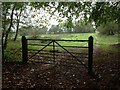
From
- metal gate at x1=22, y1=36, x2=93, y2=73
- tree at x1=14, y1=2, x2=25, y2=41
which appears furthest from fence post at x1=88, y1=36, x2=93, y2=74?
tree at x1=14, y1=2, x2=25, y2=41

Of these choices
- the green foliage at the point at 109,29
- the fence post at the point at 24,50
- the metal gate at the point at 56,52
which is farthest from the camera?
the fence post at the point at 24,50

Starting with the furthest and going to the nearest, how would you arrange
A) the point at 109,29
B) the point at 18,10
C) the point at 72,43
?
1. the point at 18,10
2. the point at 72,43
3. the point at 109,29

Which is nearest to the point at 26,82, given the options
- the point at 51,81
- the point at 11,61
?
the point at 51,81

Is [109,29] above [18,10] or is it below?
below

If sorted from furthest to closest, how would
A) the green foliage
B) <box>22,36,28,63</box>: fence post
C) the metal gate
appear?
<box>22,36,28,63</box>: fence post < the metal gate < the green foliage

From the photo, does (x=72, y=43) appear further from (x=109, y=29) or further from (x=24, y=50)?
(x=24, y=50)

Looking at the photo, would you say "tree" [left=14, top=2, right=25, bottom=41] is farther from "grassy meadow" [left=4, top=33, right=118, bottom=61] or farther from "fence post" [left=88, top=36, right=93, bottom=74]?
"fence post" [left=88, top=36, right=93, bottom=74]

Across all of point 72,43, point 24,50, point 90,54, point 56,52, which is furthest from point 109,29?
point 24,50

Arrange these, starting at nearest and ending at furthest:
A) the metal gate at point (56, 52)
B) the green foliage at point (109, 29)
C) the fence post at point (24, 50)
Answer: the green foliage at point (109, 29) → the metal gate at point (56, 52) → the fence post at point (24, 50)

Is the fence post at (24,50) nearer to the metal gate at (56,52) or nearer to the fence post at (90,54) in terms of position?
the metal gate at (56,52)

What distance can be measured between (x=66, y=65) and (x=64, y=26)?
64 centimetres

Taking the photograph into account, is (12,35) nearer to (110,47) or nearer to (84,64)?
(84,64)

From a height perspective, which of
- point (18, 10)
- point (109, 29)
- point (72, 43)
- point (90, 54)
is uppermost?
point (18, 10)

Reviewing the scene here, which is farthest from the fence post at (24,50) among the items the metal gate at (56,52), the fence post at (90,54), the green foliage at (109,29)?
the green foliage at (109,29)
